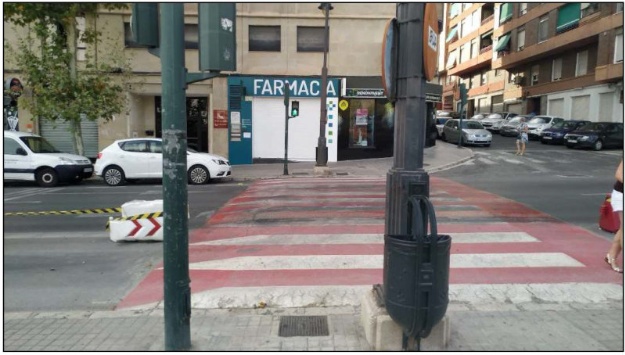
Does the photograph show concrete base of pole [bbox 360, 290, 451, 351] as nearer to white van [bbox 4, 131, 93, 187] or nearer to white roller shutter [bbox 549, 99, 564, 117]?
white van [bbox 4, 131, 93, 187]

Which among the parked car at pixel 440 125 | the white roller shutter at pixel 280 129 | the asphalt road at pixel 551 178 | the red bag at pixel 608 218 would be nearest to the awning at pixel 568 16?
the parked car at pixel 440 125

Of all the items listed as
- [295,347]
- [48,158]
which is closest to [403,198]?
[295,347]

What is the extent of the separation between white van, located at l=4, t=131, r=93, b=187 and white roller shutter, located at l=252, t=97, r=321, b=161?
332 inches

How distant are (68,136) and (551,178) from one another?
808 inches

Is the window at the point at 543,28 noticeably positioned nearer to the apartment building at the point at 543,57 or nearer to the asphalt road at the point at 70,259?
the apartment building at the point at 543,57

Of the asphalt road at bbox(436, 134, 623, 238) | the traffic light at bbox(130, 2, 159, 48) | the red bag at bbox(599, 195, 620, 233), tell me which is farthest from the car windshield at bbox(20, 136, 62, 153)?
the red bag at bbox(599, 195, 620, 233)

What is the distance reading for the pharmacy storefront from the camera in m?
20.5

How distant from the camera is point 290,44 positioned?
20.5 metres

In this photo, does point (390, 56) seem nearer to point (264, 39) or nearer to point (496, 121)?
point (264, 39)

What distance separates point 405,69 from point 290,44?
17.9m

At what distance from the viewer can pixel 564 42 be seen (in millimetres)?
33844

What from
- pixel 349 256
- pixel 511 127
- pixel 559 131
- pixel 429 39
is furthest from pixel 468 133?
pixel 429 39

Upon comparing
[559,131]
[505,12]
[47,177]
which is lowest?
[47,177]

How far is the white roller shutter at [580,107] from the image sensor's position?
32906 mm
